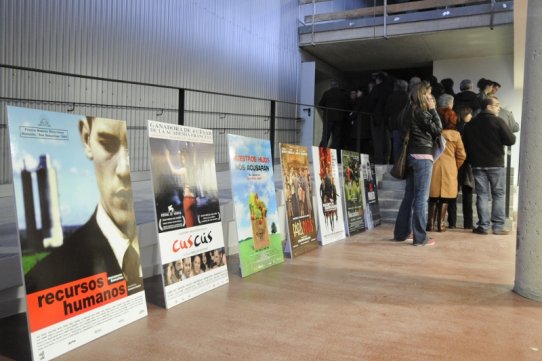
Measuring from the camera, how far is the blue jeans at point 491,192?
5785 mm

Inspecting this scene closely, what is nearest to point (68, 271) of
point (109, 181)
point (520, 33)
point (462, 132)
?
point (109, 181)

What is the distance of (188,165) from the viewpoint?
3129 millimetres

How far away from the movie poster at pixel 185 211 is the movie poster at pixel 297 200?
1040 millimetres

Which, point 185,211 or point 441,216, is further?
point 441,216

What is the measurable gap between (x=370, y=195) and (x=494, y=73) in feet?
21.0

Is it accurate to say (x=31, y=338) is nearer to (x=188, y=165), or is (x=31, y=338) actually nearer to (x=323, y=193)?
(x=188, y=165)

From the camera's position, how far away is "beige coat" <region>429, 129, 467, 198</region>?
5.72m

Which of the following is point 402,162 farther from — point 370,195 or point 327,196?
point 370,195

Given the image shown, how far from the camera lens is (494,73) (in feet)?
35.4

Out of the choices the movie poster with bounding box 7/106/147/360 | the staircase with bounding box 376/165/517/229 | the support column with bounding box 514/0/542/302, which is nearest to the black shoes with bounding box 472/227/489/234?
the staircase with bounding box 376/165/517/229

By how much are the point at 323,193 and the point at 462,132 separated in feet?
7.90

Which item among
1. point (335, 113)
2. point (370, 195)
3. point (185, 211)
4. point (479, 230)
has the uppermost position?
point (335, 113)

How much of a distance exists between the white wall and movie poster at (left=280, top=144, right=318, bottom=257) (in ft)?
23.3

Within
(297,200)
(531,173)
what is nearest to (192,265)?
(297,200)
